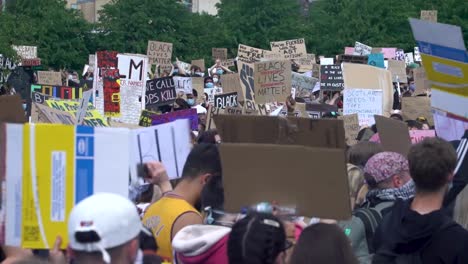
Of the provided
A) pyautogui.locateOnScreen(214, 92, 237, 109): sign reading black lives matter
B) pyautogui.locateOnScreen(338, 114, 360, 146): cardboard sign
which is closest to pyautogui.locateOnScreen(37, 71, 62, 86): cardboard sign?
pyautogui.locateOnScreen(214, 92, 237, 109): sign reading black lives matter

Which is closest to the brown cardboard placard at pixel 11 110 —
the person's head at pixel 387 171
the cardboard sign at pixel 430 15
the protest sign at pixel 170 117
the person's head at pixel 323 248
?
the person's head at pixel 387 171

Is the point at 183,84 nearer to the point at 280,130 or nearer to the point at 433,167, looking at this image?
the point at 280,130

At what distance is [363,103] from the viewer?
13.3 metres

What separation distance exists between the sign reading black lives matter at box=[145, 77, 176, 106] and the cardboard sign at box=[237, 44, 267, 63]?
6.63 m

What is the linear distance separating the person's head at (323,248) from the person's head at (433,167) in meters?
0.86

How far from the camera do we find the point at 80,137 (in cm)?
450

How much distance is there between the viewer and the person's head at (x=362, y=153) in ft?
22.9

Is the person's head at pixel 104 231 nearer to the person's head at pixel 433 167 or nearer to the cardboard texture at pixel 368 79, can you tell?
the person's head at pixel 433 167

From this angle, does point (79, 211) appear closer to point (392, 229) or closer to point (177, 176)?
point (392, 229)

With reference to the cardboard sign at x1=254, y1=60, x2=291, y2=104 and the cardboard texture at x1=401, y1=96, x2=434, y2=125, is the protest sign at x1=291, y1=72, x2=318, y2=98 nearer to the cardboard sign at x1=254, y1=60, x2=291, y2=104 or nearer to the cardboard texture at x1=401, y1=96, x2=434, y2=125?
the cardboard sign at x1=254, y1=60, x2=291, y2=104

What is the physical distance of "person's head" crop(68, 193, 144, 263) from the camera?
3711mm

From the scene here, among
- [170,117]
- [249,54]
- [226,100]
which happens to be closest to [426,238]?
[170,117]

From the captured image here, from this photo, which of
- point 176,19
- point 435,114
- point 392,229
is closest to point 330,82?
point 435,114

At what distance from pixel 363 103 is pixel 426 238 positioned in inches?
343
